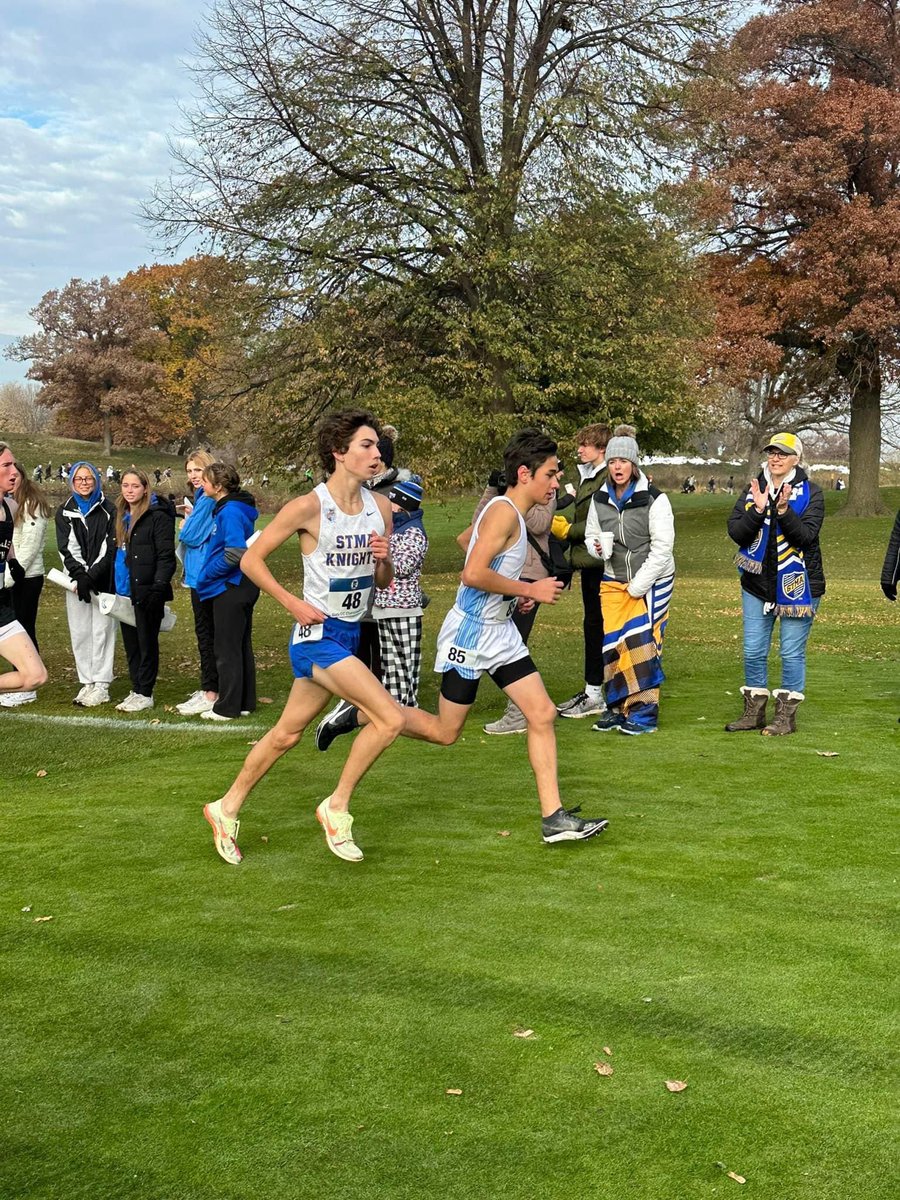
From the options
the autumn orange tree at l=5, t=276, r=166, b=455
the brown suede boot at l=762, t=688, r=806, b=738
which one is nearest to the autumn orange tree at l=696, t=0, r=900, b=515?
the brown suede boot at l=762, t=688, r=806, b=738

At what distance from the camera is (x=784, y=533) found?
8344 mm

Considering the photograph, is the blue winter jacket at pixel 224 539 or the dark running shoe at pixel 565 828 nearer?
the dark running shoe at pixel 565 828

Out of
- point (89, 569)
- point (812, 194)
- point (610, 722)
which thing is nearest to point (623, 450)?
point (610, 722)

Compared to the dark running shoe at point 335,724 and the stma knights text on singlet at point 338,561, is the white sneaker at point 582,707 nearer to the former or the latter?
the dark running shoe at point 335,724

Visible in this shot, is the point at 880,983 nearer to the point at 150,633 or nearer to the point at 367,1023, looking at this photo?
the point at 367,1023

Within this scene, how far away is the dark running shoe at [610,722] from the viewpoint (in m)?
9.16

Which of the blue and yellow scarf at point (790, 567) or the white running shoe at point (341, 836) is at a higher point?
the blue and yellow scarf at point (790, 567)

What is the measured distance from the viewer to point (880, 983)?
173 inches

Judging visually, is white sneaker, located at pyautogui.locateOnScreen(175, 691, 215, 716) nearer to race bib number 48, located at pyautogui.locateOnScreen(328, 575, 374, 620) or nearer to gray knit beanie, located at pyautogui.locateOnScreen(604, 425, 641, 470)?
gray knit beanie, located at pyautogui.locateOnScreen(604, 425, 641, 470)

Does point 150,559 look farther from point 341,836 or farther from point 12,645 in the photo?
point 341,836

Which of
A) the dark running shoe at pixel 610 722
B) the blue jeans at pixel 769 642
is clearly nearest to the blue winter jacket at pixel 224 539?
the dark running shoe at pixel 610 722

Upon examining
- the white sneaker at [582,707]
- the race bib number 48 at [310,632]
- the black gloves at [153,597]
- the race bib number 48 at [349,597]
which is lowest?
the white sneaker at [582,707]

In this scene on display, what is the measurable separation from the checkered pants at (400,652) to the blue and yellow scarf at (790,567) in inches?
91.8

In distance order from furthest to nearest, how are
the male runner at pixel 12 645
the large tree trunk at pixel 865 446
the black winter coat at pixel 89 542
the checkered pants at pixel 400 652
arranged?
1. the large tree trunk at pixel 865 446
2. the black winter coat at pixel 89 542
3. the checkered pants at pixel 400 652
4. the male runner at pixel 12 645
